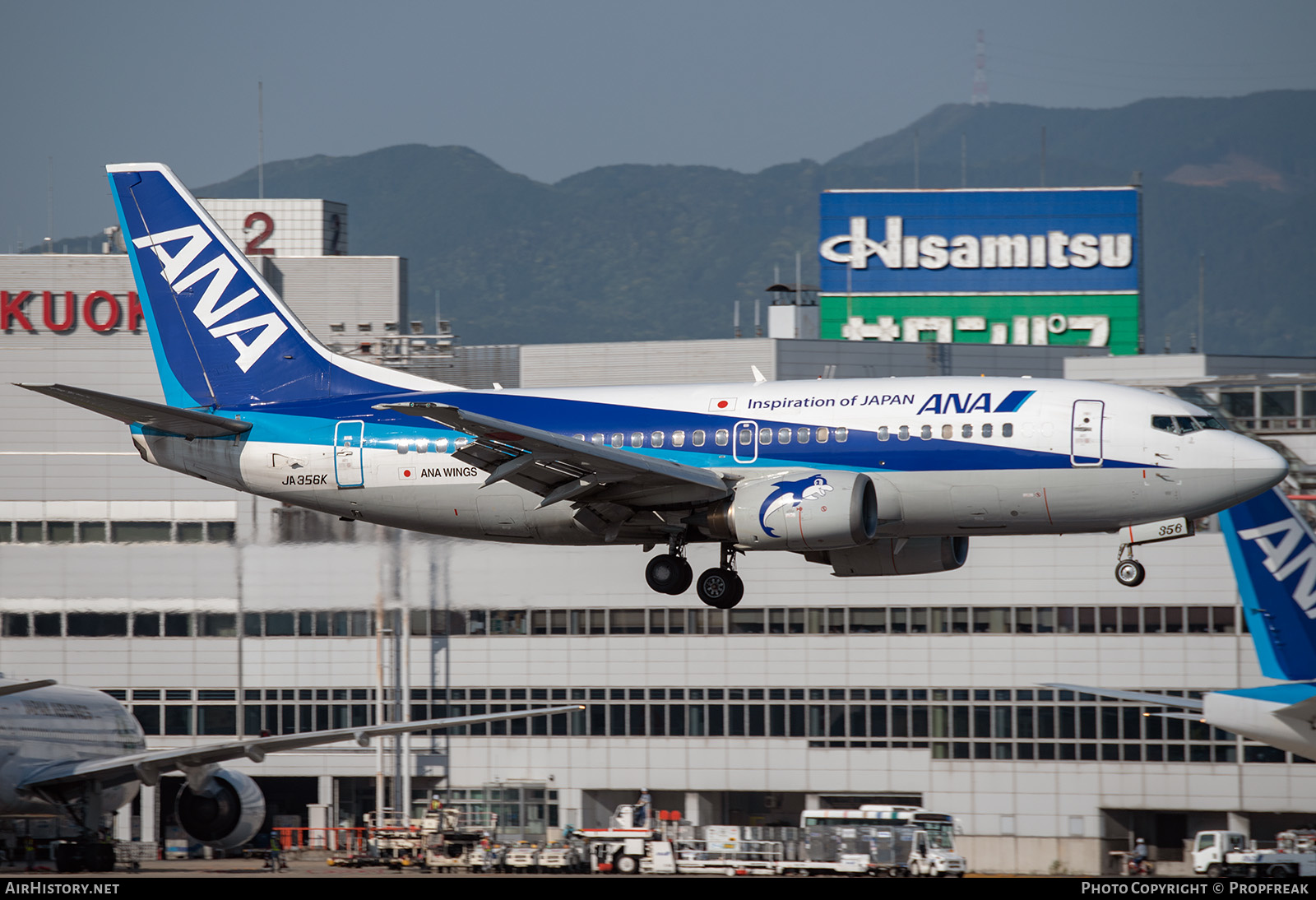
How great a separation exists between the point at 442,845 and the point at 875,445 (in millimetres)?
32075

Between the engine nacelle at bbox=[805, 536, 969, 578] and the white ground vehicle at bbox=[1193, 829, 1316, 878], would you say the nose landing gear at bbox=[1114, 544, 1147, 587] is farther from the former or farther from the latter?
the white ground vehicle at bbox=[1193, 829, 1316, 878]

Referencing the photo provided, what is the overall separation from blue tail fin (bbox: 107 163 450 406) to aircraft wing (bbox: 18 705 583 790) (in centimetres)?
1457

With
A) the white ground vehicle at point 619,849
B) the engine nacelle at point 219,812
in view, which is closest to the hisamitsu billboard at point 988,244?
the white ground vehicle at point 619,849

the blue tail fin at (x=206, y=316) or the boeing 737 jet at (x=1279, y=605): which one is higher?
the blue tail fin at (x=206, y=316)

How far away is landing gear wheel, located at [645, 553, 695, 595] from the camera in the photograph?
3853 centimetres

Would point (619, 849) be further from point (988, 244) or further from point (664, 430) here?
point (988, 244)

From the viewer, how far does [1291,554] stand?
4325cm

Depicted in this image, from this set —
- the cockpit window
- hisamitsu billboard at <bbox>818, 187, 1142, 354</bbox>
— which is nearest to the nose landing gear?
the cockpit window

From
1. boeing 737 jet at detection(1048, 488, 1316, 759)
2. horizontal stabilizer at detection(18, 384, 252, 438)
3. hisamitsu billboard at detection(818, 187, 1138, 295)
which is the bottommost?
boeing 737 jet at detection(1048, 488, 1316, 759)

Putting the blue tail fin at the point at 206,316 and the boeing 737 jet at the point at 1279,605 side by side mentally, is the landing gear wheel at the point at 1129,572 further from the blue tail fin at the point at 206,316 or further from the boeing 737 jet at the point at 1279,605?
the blue tail fin at the point at 206,316

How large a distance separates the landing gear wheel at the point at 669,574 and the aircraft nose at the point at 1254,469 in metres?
13.0

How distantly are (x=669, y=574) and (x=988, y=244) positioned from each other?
107 m

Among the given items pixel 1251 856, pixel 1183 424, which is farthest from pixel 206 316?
pixel 1251 856

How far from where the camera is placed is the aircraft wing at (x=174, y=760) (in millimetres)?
53250
